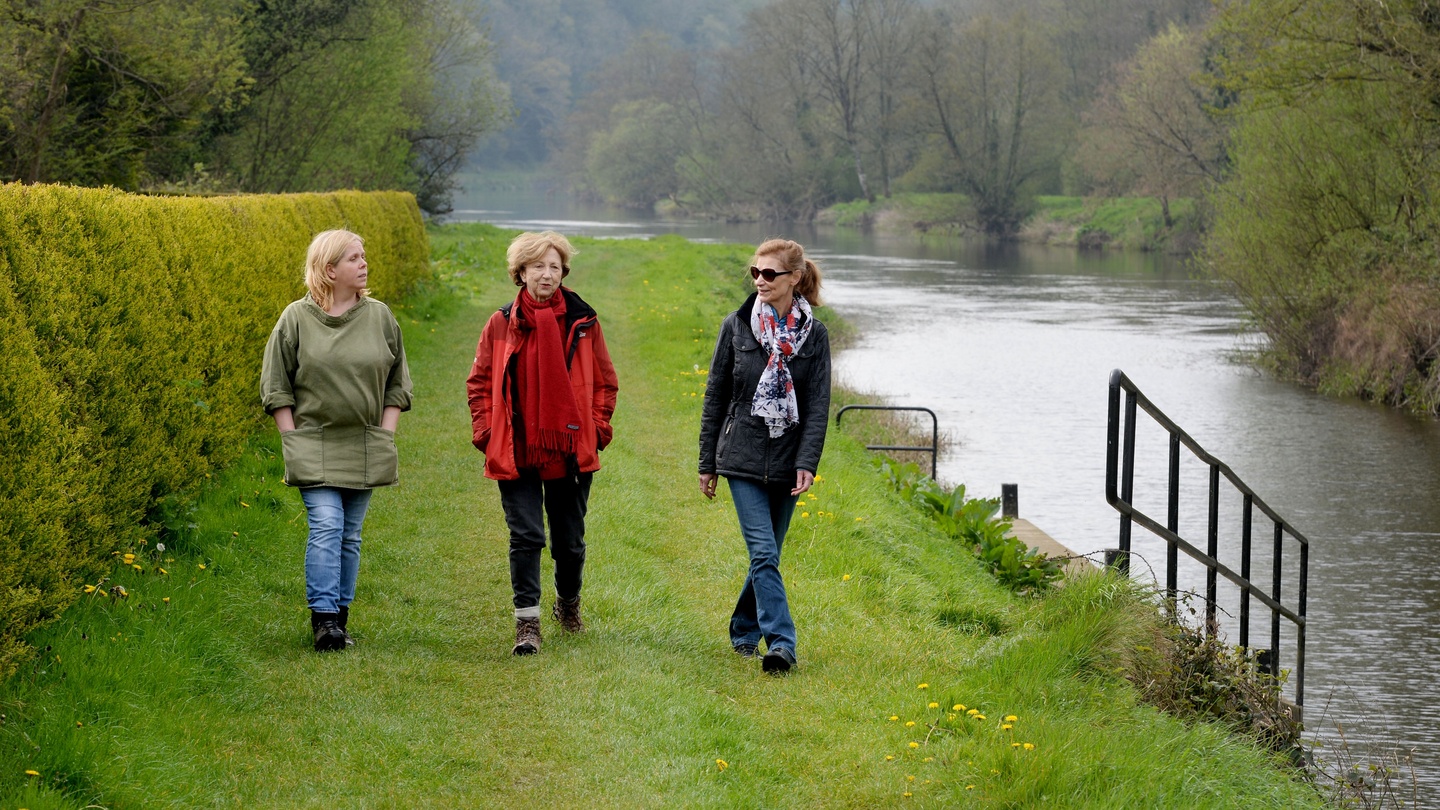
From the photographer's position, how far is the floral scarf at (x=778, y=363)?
19.1ft

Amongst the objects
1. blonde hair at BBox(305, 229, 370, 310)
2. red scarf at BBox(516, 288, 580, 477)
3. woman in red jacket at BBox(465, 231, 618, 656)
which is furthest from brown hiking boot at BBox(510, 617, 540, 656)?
blonde hair at BBox(305, 229, 370, 310)

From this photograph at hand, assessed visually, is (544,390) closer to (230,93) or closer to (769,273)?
(769,273)

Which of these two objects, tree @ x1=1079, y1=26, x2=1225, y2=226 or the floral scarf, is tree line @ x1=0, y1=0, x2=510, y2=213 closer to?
the floral scarf

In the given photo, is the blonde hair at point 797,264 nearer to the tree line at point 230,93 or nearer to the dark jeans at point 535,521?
the dark jeans at point 535,521

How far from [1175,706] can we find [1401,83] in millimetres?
17189

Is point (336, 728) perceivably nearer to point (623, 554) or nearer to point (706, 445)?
point (706, 445)

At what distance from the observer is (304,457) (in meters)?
5.92

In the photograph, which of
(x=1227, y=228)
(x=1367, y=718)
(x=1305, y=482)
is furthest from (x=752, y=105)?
(x=1367, y=718)

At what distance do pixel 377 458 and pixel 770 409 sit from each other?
173cm

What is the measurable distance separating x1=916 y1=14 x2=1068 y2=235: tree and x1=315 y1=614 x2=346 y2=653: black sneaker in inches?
2552

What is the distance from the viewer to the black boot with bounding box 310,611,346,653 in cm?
604

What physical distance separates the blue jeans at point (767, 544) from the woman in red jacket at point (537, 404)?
26.7 inches

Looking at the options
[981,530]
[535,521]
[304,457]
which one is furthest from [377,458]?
[981,530]

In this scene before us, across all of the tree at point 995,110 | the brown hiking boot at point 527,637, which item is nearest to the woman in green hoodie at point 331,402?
the brown hiking boot at point 527,637
